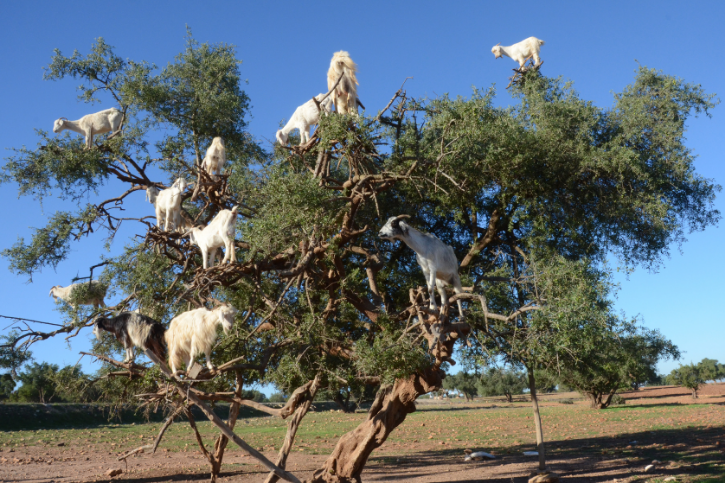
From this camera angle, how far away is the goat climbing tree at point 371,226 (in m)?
8.62

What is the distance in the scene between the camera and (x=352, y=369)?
9875 mm

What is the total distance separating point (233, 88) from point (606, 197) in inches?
353

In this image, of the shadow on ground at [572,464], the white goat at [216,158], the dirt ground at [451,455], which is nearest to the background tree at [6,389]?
the dirt ground at [451,455]

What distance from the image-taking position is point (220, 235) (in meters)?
8.12

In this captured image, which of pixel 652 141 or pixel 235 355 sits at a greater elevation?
pixel 652 141

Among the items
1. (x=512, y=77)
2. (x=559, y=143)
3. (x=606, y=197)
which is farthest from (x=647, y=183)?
(x=512, y=77)

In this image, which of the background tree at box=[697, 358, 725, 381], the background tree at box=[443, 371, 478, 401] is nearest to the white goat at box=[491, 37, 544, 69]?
the background tree at box=[443, 371, 478, 401]

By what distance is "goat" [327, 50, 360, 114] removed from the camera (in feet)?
33.1

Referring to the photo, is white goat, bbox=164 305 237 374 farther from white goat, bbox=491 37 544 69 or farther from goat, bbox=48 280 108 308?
white goat, bbox=491 37 544 69

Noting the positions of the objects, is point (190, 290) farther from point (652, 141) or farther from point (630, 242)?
point (652, 141)

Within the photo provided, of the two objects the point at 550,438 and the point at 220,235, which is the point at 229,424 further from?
the point at 550,438

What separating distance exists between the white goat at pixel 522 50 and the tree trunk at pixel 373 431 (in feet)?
29.6

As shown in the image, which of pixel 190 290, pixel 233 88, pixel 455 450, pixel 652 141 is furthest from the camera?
pixel 455 450

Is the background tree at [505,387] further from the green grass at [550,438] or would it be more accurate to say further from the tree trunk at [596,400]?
the green grass at [550,438]
